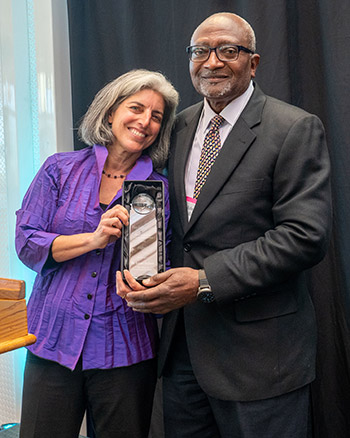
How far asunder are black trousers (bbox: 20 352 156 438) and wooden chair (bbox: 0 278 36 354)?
0.55m

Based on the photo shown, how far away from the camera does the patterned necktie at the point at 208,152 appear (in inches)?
55.4

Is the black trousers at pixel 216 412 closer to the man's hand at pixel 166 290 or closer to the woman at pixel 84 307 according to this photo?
the woman at pixel 84 307

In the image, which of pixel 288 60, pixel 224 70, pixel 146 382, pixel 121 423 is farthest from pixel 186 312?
pixel 288 60

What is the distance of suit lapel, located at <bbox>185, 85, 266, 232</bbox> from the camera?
1.33 m

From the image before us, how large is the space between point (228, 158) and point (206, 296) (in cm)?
36

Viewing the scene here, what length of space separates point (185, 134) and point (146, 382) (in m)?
0.74

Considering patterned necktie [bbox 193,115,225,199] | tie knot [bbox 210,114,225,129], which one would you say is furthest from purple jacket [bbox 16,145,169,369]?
tie knot [bbox 210,114,225,129]

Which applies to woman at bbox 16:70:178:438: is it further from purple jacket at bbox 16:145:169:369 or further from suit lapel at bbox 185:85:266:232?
suit lapel at bbox 185:85:266:232

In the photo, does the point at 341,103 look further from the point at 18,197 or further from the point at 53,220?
the point at 18,197

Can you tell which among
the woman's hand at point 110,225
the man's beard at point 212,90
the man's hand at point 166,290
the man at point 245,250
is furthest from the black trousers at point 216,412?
the man's beard at point 212,90

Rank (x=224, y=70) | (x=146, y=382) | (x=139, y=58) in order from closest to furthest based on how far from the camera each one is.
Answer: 1. (x=224, y=70)
2. (x=146, y=382)
3. (x=139, y=58)

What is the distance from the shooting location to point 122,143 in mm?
1529

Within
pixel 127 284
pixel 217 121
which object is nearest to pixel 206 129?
pixel 217 121

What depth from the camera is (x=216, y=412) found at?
140 cm
